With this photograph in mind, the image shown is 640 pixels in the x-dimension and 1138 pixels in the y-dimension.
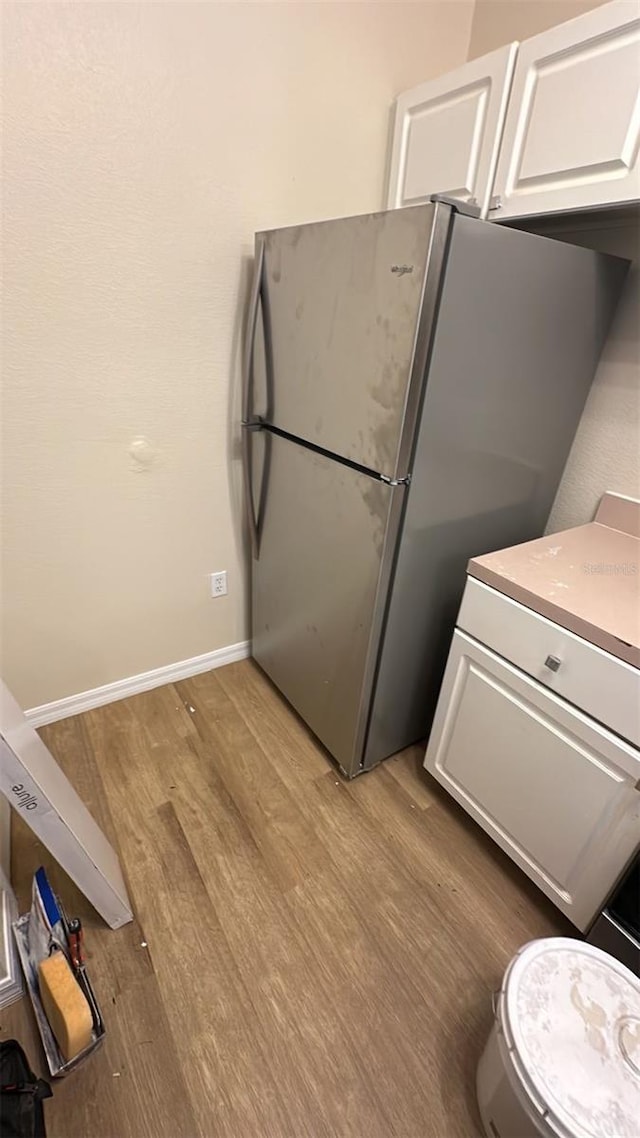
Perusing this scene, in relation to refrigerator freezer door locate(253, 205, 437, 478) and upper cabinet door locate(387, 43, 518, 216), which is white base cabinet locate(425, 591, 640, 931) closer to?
refrigerator freezer door locate(253, 205, 437, 478)

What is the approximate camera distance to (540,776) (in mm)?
1211

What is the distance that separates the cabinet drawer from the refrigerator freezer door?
425 mm

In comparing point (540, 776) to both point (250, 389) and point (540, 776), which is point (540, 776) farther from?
point (250, 389)

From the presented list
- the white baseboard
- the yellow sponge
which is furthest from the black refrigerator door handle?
the yellow sponge

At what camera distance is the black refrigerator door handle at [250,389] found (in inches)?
57.4

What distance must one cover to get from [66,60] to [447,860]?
2273 mm

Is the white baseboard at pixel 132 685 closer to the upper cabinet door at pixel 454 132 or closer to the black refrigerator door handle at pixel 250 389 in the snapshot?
the black refrigerator door handle at pixel 250 389

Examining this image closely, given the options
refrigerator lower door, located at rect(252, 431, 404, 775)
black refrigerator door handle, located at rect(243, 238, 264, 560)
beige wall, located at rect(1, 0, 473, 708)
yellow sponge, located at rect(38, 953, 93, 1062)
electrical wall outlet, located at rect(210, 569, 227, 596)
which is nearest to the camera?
yellow sponge, located at rect(38, 953, 93, 1062)

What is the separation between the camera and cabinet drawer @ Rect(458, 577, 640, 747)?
3.27 feet

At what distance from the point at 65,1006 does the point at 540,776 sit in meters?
1.12

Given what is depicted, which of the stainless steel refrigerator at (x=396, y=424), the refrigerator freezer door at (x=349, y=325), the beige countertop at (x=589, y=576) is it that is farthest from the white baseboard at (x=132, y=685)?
the beige countertop at (x=589, y=576)

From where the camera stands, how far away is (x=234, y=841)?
4.87ft

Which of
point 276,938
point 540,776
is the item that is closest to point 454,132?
point 540,776

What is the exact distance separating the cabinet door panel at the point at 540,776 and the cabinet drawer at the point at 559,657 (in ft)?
0.11
